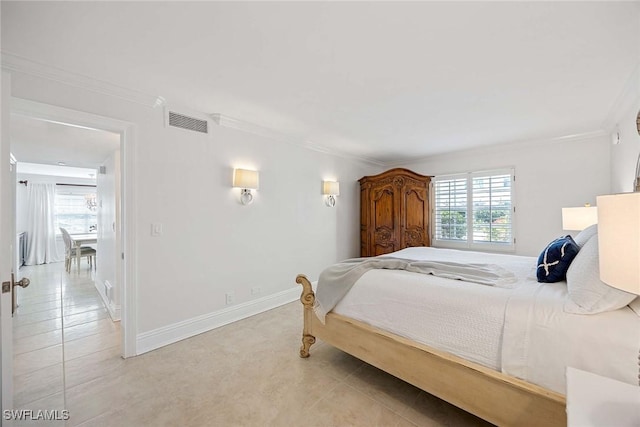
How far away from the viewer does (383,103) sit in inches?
102

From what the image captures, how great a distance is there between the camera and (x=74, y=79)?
208 cm

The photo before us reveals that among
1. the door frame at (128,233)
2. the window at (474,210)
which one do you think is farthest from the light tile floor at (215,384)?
the window at (474,210)

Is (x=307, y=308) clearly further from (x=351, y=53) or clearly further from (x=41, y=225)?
(x=41, y=225)

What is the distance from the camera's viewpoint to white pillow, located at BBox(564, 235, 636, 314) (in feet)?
4.02

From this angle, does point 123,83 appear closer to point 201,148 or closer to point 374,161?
point 201,148

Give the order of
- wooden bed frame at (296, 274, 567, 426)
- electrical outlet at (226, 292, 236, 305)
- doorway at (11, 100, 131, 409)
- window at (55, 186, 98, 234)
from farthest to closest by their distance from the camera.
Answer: window at (55, 186, 98, 234) → electrical outlet at (226, 292, 236, 305) → doorway at (11, 100, 131, 409) → wooden bed frame at (296, 274, 567, 426)

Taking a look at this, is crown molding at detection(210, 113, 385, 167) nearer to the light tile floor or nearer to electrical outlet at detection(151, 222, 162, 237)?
electrical outlet at detection(151, 222, 162, 237)

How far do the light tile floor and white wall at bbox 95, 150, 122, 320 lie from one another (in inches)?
24.1

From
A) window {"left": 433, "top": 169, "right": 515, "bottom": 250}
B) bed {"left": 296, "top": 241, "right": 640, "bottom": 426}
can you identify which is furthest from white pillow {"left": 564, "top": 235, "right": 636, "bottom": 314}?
window {"left": 433, "top": 169, "right": 515, "bottom": 250}

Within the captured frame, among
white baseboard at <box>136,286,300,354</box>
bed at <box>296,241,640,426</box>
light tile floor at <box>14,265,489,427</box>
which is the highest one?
bed at <box>296,241,640,426</box>

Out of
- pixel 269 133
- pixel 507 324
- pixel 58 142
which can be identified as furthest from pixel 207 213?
pixel 507 324

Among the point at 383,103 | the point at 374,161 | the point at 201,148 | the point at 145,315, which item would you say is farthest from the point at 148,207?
the point at 374,161

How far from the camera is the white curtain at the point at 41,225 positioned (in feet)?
22.1

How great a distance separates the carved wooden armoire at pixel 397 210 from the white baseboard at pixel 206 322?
1.88m
